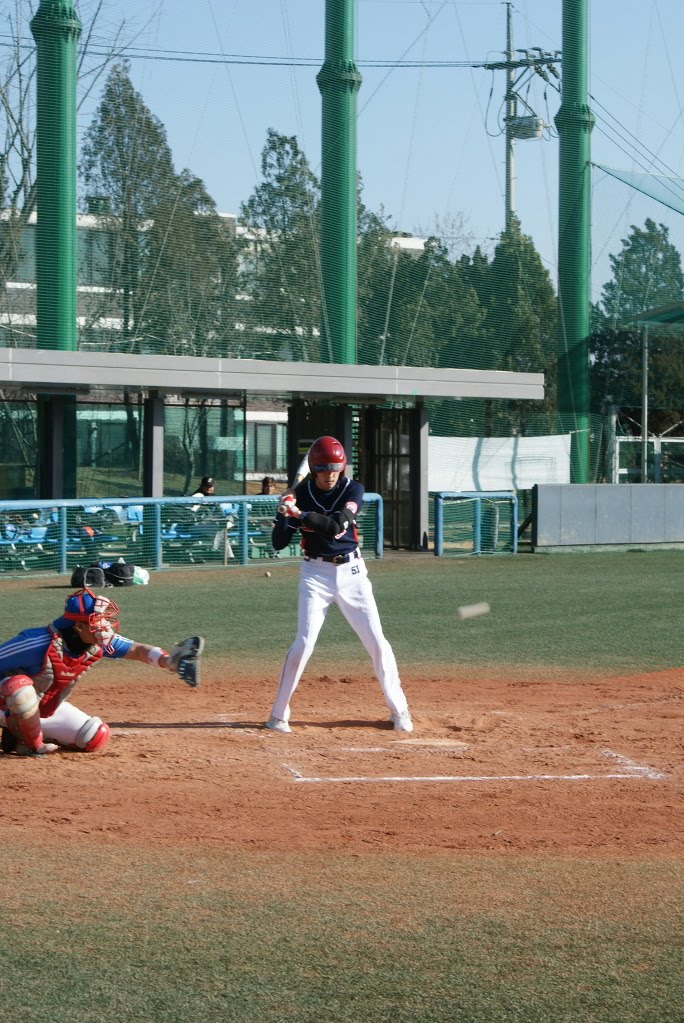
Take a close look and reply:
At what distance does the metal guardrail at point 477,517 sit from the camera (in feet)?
74.8

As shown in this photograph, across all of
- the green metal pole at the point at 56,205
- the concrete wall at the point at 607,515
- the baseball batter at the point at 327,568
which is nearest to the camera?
the baseball batter at the point at 327,568

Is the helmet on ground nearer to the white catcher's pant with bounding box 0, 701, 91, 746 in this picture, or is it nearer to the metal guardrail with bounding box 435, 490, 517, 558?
the white catcher's pant with bounding box 0, 701, 91, 746

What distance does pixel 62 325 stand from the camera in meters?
22.2

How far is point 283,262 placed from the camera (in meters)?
27.0

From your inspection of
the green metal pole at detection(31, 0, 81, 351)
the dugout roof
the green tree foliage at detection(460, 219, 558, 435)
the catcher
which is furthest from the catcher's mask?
the green tree foliage at detection(460, 219, 558, 435)

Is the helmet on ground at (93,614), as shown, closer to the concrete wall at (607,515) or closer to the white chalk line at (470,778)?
the white chalk line at (470,778)

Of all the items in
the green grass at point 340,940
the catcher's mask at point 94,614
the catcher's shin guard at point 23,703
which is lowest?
the green grass at point 340,940

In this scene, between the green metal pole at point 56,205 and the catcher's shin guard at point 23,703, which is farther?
the green metal pole at point 56,205

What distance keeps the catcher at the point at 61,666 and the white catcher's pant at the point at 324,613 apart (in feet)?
2.70

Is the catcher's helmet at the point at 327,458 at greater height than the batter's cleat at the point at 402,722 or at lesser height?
greater

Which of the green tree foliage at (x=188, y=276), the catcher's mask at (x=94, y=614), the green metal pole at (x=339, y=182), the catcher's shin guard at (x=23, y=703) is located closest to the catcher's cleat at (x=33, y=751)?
the catcher's shin guard at (x=23, y=703)

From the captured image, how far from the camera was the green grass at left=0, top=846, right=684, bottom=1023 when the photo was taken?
12.3 feet

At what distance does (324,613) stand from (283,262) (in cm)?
1996

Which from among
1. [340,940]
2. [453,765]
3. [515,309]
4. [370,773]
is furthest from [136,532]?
[340,940]
